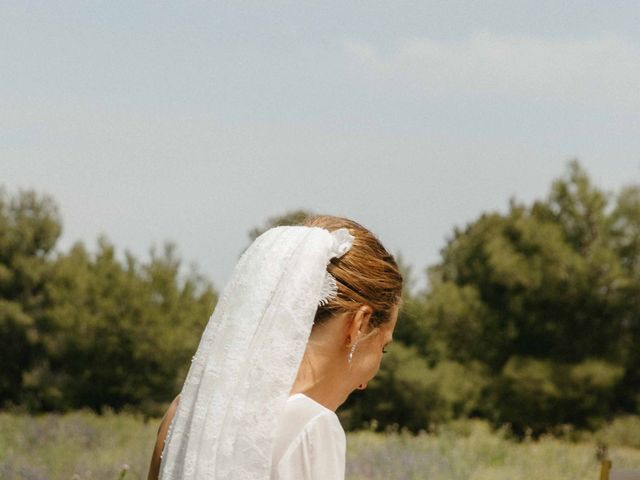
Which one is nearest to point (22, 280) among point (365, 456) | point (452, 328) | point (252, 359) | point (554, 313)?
point (452, 328)

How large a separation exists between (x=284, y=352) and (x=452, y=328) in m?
20.1

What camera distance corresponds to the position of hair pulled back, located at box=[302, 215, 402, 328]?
5.61ft

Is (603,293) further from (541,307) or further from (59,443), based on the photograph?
(59,443)

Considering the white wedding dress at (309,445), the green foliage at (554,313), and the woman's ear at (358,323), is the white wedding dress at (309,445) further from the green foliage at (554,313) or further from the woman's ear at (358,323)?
the green foliage at (554,313)

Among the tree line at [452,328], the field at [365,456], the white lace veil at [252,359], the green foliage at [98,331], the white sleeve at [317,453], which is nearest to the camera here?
the white sleeve at [317,453]

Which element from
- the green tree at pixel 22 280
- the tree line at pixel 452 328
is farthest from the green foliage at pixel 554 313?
the green tree at pixel 22 280

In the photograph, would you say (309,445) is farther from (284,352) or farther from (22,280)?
(22,280)

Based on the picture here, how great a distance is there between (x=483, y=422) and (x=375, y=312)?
18784 mm

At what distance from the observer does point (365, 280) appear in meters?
1.72

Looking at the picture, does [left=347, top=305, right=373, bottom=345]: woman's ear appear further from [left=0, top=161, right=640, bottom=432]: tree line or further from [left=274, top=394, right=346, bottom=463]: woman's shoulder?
[left=0, top=161, right=640, bottom=432]: tree line

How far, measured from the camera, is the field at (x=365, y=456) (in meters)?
8.75

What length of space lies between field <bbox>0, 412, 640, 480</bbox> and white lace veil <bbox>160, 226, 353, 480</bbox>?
6.04 metres

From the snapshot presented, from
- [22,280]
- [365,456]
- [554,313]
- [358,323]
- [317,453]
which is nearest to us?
[317,453]

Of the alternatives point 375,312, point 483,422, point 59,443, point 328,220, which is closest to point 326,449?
point 375,312
